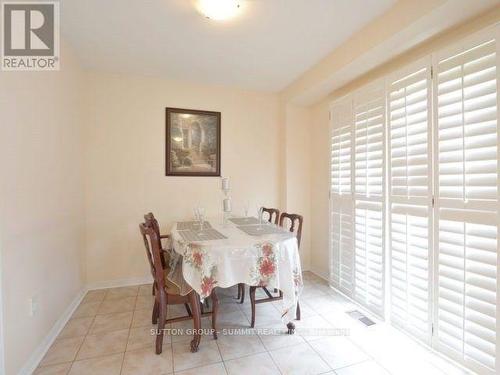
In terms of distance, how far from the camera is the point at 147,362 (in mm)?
1692

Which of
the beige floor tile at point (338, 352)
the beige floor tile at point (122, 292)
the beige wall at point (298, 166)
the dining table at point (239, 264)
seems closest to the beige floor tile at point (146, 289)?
the beige floor tile at point (122, 292)

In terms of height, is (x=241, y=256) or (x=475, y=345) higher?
(x=241, y=256)

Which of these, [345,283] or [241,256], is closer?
[241,256]

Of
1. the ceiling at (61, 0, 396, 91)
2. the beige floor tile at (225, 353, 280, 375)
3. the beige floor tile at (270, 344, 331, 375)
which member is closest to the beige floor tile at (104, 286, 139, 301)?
the beige floor tile at (225, 353, 280, 375)

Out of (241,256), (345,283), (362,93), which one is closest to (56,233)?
(241,256)

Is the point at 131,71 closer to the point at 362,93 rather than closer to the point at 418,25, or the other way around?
the point at 362,93

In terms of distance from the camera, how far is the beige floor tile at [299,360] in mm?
1623

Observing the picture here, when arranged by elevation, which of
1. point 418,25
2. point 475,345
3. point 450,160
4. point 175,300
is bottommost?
point 475,345

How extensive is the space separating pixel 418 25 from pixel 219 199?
8.37ft

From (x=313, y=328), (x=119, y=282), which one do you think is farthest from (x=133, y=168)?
(x=313, y=328)

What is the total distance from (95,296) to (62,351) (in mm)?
936

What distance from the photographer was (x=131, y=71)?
2.84 metres

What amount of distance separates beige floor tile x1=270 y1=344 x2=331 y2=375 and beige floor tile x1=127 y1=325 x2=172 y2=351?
33.8 inches

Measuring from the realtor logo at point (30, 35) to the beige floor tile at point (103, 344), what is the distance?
1953mm
